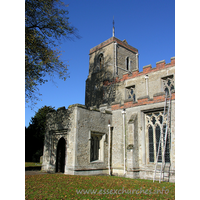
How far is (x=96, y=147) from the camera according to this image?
13.4 metres

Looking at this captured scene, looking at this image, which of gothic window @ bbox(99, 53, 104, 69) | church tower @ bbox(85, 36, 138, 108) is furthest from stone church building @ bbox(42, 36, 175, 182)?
Result: gothic window @ bbox(99, 53, 104, 69)

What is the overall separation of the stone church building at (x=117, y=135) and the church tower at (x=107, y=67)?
4.46 m

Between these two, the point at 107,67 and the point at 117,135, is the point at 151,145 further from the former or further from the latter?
the point at 107,67

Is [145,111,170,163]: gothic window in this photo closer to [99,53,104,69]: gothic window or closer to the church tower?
the church tower

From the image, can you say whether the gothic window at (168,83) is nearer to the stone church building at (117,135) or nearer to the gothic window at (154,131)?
the stone church building at (117,135)

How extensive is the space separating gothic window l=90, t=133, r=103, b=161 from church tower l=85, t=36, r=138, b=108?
22.0 ft

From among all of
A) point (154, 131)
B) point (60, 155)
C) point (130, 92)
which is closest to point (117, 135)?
point (154, 131)

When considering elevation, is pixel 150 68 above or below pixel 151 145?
above

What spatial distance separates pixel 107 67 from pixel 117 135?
10466mm

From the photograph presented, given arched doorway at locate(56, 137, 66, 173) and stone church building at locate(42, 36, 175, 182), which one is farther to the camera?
arched doorway at locate(56, 137, 66, 173)

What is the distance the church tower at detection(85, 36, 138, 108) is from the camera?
67.3 feet

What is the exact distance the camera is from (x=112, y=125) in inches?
559

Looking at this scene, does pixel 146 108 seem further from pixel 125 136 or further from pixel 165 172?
pixel 165 172

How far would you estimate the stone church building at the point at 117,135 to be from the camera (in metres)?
11.7
